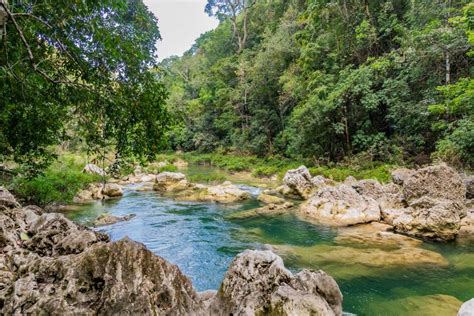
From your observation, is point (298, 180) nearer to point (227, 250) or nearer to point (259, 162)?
point (227, 250)

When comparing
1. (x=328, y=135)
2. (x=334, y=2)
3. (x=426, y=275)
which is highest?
(x=334, y=2)

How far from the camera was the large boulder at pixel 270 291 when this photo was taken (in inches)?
142

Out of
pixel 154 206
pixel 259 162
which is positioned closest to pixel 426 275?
pixel 154 206

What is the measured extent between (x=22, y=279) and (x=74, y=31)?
9.47 ft

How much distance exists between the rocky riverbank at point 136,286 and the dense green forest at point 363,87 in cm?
225

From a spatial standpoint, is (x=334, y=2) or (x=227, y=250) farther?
(x=334, y=2)

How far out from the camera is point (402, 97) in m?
17.6

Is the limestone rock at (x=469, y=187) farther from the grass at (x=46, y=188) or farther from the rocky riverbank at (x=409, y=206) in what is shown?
the grass at (x=46, y=188)

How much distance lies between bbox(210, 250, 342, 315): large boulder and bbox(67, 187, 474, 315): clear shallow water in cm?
192

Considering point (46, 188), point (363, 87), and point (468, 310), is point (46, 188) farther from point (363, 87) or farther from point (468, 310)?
point (363, 87)

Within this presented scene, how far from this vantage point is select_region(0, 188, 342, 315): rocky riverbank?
10.1 feet

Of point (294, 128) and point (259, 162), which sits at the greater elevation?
point (294, 128)

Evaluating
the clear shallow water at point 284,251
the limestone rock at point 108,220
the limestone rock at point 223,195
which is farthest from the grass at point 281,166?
the limestone rock at point 108,220

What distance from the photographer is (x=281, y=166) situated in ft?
81.6
